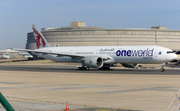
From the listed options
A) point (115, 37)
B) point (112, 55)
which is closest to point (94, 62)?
point (112, 55)

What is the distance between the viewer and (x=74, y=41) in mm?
175250

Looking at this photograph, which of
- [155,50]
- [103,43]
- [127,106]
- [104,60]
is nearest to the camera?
[127,106]

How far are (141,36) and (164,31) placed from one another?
1597cm

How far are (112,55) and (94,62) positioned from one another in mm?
3729

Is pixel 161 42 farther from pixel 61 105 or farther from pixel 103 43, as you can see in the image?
pixel 61 105

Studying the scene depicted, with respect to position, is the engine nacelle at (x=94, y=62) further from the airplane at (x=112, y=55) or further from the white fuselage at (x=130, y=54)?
the white fuselage at (x=130, y=54)

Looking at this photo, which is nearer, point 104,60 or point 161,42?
point 104,60

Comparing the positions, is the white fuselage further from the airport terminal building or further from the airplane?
the airport terminal building

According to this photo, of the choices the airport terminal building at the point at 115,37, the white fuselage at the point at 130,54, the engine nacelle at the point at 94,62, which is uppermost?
the airport terminal building at the point at 115,37

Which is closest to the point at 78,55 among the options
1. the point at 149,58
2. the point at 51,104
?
the point at 149,58

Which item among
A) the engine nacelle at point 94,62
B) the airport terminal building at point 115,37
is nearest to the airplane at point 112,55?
the engine nacelle at point 94,62

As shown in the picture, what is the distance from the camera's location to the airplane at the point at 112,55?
166 ft

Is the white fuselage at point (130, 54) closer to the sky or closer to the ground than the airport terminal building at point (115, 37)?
closer to the ground

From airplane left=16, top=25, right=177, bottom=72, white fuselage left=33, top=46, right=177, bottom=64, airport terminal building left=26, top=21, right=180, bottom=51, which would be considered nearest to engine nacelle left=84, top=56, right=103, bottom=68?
airplane left=16, top=25, right=177, bottom=72
